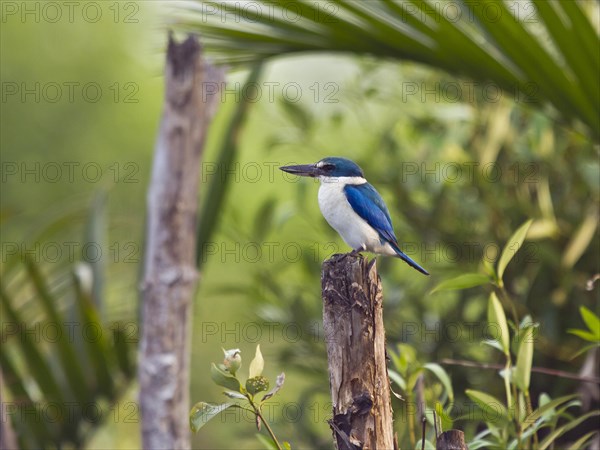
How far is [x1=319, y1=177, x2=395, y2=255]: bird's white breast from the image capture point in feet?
8.86

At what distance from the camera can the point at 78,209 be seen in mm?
3859

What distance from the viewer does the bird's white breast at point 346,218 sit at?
106 inches

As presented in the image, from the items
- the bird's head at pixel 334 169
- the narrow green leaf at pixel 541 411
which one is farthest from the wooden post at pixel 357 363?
the bird's head at pixel 334 169

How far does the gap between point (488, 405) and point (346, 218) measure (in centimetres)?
88

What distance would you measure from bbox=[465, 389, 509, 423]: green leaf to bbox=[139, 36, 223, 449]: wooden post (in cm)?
104

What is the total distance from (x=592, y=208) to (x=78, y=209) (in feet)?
7.19

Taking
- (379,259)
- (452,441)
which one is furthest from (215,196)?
(452,441)

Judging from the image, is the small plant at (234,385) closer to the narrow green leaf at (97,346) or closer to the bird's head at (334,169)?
the bird's head at (334,169)

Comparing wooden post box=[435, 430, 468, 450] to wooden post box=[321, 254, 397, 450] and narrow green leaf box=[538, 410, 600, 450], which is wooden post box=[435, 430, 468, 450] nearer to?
wooden post box=[321, 254, 397, 450]

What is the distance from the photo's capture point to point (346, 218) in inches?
106

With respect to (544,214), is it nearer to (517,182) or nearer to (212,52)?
(517,182)

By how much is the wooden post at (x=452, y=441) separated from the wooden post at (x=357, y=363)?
165mm

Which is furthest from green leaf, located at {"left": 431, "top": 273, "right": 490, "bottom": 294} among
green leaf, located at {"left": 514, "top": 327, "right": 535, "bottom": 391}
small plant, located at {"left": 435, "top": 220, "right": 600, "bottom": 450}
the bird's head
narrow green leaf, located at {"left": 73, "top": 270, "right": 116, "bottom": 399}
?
narrow green leaf, located at {"left": 73, "top": 270, "right": 116, "bottom": 399}

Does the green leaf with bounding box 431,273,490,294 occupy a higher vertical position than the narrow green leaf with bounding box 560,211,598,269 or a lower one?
higher
